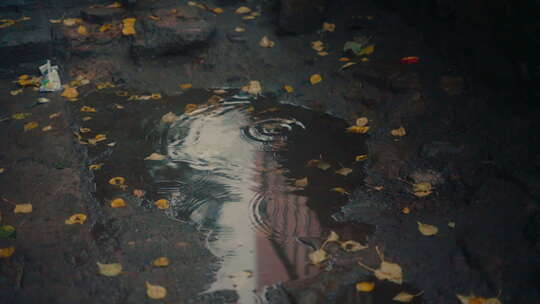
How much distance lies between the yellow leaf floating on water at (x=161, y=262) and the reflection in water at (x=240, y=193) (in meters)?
0.26

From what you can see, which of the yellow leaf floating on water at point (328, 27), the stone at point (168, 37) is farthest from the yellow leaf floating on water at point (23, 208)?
the yellow leaf floating on water at point (328, 27)

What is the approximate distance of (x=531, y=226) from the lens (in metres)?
2.53

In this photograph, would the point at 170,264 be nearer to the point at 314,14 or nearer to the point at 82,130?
the point at 82,130

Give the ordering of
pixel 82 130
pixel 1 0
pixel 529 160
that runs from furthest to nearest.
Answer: pixel 1 0, pixel 82 130, pixel 529 160

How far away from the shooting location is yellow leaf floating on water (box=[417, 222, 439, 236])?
8.89ft

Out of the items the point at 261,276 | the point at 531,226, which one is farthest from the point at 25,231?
the point at 531,226

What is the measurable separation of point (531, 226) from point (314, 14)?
128 inches

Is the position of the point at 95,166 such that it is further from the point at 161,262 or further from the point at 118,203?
the point at 161,262

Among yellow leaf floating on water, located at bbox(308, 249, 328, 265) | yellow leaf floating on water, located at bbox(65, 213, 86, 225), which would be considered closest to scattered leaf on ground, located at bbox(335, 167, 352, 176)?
yellow leaf floating on water, located at bbox(308, 249, 328, 265)

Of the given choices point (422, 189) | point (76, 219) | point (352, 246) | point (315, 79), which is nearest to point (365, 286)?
point (352, 246)

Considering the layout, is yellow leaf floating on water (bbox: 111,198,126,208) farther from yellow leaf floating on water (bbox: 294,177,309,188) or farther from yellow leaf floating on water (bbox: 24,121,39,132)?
yellow leaf floating on water (bbox: 24,121,39,132)

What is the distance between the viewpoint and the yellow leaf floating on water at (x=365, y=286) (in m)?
2.38

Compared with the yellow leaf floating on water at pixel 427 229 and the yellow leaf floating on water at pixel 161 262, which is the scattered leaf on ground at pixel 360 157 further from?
the yellow leaf floating on water at pixel 161 262

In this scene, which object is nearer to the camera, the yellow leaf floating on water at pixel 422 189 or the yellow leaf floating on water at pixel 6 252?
the yellow leaf floating on water at pixel 6 252
